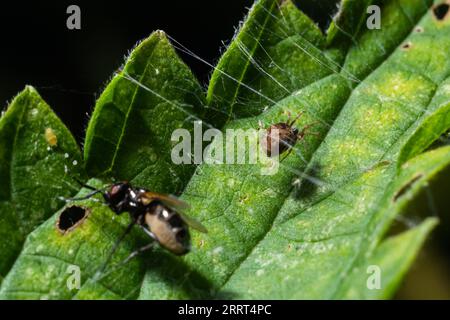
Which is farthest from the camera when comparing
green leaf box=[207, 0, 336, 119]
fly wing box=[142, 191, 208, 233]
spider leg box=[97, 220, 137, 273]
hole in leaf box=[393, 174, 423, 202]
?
green leaf box=[207, 0, 336, 119]

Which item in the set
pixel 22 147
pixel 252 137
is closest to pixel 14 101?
pixel 22 147

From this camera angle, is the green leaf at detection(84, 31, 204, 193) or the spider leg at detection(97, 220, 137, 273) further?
the green leaf at detection(84, 31, 204, 193)

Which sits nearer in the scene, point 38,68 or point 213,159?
point 213,159

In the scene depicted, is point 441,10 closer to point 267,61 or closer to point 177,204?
point 267,61

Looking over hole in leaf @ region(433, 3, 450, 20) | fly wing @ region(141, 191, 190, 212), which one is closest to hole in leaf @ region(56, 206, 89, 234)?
fly wing @ region(141, 191, 190, 212)

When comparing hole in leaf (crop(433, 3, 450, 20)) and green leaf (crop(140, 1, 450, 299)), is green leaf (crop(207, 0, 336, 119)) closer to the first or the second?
green leaf (crop(140, 1, 450, 299))

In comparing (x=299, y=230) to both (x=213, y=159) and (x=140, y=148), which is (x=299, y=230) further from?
(x=140, y=148)
